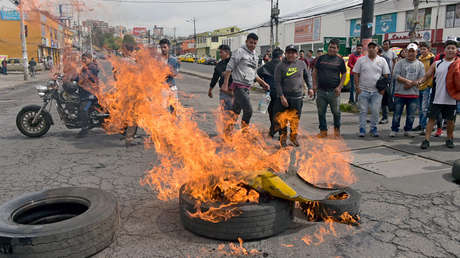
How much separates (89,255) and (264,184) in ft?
5.39

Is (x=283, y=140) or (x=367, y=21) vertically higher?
(x=367, y=21)

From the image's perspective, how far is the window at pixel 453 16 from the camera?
2898cm

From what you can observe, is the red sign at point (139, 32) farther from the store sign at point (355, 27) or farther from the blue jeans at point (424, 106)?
the store sign at point (355, 27)

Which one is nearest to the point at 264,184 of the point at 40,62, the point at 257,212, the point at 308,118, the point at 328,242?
the point at 257,212

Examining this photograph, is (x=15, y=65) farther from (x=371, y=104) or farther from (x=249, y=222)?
(x=249, y=222)

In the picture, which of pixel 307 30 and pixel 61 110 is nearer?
pixel 61 110

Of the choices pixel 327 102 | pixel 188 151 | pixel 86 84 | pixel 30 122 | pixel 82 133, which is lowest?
pixel 82 133

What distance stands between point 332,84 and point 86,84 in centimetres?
531

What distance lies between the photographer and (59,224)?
279 centimetres

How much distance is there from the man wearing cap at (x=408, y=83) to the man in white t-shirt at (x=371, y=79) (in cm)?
39

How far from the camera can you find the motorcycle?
730 centimetres

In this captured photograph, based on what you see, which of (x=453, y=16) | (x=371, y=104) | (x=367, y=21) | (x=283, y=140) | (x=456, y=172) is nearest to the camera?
(x=456, y=172)

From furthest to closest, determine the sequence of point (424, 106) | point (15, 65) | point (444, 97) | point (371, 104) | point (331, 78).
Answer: point (15, 65) → point (424, 106) → point (371, 104) → point (331, 78) → point (444, 97)

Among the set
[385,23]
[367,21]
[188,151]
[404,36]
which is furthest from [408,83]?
[385,23]
